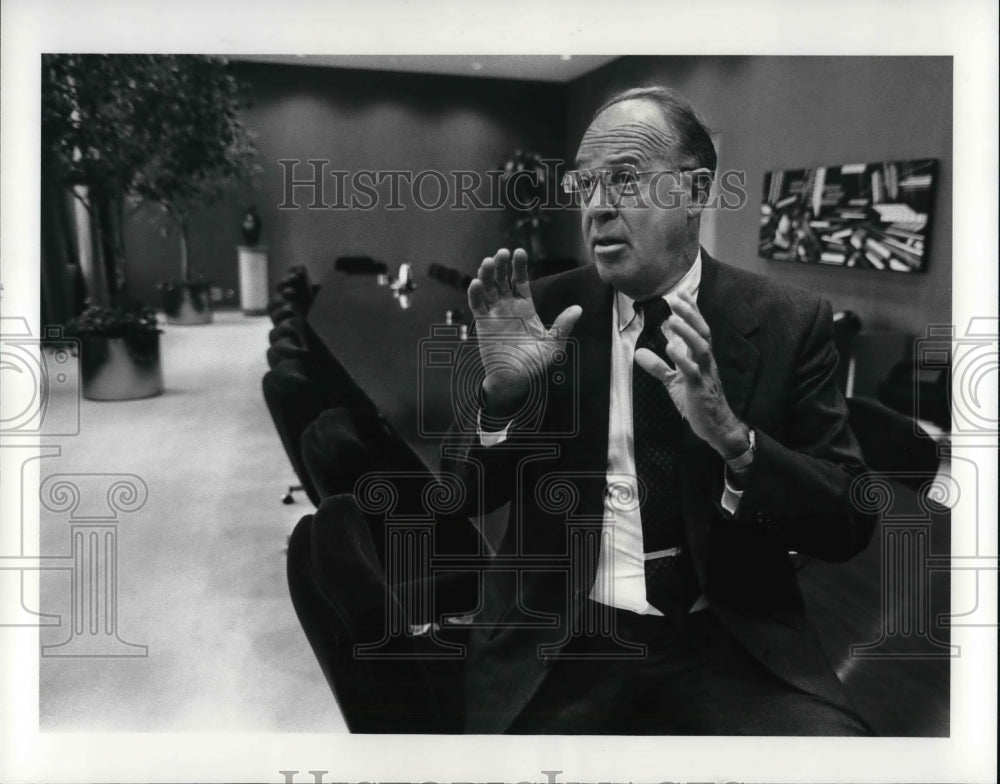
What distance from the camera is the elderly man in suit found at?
1.99 m

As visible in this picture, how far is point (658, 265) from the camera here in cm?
203

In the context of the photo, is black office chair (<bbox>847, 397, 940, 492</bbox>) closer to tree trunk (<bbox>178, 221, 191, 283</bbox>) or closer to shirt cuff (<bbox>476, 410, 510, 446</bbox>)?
shirt cuff (<bbox>476, 410, 510, 446</bbox>)

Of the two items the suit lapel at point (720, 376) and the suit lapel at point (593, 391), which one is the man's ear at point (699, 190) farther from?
the suit lapel at point (593, 391)

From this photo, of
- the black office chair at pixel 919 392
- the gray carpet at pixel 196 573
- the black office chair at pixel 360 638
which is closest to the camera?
the black office chair at pixel 360 638

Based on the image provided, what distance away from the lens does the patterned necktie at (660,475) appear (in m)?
2.03

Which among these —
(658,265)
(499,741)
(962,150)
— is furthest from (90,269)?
(962,150)

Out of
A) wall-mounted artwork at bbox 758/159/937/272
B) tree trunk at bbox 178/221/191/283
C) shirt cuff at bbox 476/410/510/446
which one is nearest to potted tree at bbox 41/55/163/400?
tree trunk at bbox 178/221/191/283

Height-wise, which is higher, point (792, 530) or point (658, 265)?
point (658, 265)

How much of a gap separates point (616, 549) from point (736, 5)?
50.1 inches

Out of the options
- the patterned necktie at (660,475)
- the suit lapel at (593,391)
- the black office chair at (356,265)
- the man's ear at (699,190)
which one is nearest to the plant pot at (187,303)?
the black office chair at (356,265)

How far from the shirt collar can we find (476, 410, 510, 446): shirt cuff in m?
0.35

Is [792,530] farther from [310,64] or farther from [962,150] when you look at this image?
[310,64]

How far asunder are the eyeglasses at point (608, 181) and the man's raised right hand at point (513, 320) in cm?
18

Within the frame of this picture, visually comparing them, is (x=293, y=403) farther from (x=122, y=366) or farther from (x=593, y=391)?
(x=593, y=391)
